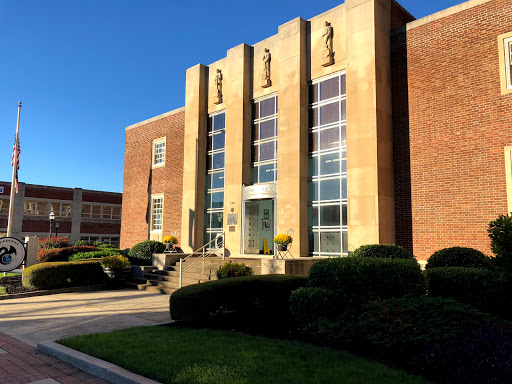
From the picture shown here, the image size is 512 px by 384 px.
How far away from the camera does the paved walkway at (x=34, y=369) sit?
5801 millimetres

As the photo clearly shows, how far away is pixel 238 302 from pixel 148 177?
1932cm

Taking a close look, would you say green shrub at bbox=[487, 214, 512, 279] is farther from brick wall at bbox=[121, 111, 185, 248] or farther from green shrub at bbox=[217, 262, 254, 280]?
brick wall at bbox=[121, 111, 185, 248]

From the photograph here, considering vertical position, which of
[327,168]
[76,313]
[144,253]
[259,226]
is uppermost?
[327,168]

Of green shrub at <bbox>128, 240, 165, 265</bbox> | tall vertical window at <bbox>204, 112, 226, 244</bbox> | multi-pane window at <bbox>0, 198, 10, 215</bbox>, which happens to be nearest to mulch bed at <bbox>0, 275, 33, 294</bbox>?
green shrub at <bbox>128, 240, 165, 265</bbox>

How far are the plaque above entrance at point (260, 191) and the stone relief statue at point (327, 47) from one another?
595cm

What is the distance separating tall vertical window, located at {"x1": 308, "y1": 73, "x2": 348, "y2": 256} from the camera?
16875 millimetres

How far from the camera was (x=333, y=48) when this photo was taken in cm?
1752

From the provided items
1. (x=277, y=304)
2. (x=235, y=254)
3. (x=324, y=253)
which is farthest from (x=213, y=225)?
(x=277, y=304)

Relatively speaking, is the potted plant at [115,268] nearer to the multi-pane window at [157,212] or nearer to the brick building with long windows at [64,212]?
the multi-pane window at [157,212]

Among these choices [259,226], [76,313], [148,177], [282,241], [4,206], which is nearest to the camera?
[76,313]

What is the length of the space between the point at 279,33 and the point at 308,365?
1675 centimetres

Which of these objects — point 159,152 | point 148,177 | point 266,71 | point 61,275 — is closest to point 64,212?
point 148,177

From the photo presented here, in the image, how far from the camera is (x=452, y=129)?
565 inches

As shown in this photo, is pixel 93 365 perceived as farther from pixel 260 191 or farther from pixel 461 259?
pixel 260 191
